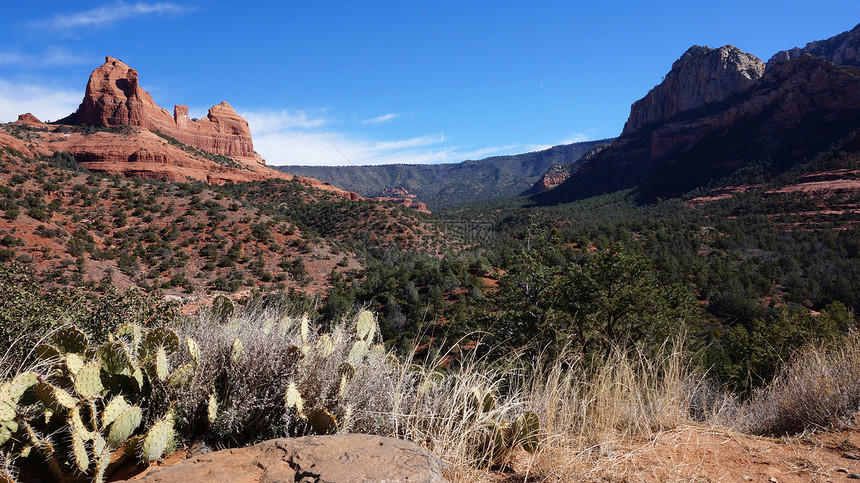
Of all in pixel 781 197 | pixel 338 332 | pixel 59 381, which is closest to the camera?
pixel 59 381

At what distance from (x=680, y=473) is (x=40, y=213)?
32.9 metres

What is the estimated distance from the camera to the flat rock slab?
73.0 inches

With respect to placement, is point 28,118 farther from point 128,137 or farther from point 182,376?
point 182,376

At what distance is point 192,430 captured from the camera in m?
2.66

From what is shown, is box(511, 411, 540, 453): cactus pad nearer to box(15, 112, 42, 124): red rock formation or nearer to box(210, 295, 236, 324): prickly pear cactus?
box(210, 295, 236, 324): prickly pear cactus

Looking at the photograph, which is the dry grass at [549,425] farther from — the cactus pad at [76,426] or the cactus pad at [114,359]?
the cactus pad at [114,359]

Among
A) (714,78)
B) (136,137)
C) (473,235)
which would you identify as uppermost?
(714,78)

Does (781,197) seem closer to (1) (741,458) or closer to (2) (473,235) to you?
(2) (473,235)

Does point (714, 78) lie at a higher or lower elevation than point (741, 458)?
higher

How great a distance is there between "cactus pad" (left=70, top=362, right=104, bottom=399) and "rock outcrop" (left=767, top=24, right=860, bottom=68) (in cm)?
10662

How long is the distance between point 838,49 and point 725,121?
51.3 m

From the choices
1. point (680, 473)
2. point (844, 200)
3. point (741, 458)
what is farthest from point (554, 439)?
point (844, 200)

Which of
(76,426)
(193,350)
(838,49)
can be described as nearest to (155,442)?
(76,426)

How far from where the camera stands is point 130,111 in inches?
2736
